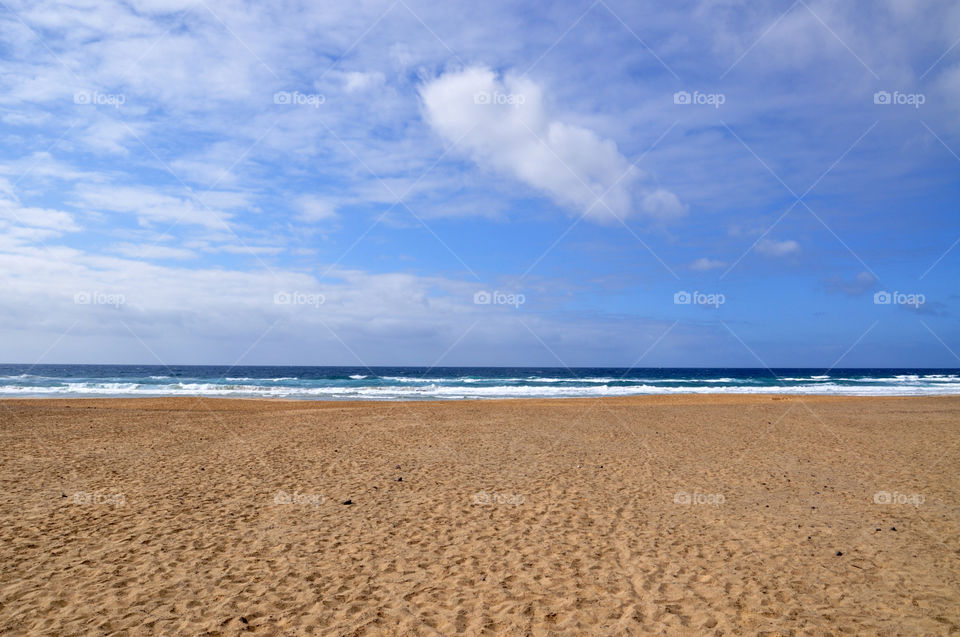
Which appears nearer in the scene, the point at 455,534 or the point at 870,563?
the point at 870,563

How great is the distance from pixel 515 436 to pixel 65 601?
1227cm

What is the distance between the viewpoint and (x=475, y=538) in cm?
710

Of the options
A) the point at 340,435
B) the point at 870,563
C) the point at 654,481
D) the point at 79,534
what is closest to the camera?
the point at 870,563

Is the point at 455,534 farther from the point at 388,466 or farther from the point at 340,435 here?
the point at 340,435

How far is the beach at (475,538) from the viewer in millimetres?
5090

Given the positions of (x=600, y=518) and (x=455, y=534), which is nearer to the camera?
(x=455, y=534)

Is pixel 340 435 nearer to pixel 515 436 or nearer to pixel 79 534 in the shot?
pixel 515 436

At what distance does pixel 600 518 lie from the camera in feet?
26.2

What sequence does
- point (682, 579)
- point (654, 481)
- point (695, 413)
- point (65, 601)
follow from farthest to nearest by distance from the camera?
point (695, 413) < point (654, 481) < point (682, 579) < point (65, 601)

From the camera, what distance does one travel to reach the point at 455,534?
726 centimetres

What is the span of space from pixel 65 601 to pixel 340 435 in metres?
11.0

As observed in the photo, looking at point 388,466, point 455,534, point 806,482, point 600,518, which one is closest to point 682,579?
point 600,518

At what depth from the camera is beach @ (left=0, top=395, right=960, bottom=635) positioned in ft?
16.7

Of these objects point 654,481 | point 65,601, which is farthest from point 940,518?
point 65,601
